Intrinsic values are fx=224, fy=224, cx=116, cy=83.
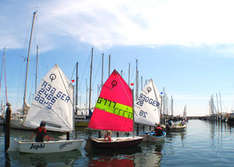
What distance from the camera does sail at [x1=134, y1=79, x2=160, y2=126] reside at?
94.6 ft

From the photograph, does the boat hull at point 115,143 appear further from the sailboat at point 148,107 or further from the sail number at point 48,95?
the sailboat at point 148,107

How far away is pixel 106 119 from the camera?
886 inches

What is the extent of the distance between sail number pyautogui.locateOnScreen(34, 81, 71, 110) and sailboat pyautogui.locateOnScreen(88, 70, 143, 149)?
3.49 m

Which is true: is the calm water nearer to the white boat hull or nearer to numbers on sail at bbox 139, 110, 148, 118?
the white boat hull

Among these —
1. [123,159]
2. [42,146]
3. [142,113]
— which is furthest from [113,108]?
[42,146]

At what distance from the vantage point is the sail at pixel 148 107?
28828 mm

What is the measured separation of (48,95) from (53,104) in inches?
37.7

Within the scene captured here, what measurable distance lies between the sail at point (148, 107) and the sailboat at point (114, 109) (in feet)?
17.5

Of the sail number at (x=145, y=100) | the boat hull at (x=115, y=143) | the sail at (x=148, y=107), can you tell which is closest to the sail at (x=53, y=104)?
the boat hull at (x=115, y=143)

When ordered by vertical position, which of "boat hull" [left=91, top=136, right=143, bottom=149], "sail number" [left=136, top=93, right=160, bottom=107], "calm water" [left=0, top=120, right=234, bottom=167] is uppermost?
"sail number" [left=136, top=93, right=160, bottom=107]

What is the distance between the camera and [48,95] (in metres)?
20.7

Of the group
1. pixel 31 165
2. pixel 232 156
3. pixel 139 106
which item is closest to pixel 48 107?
pixel 31 165

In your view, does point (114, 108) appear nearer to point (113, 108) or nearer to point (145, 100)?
point (113, 108)

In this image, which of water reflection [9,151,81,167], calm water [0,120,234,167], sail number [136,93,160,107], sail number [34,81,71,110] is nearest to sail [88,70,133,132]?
calm water [0,120,234,167]
